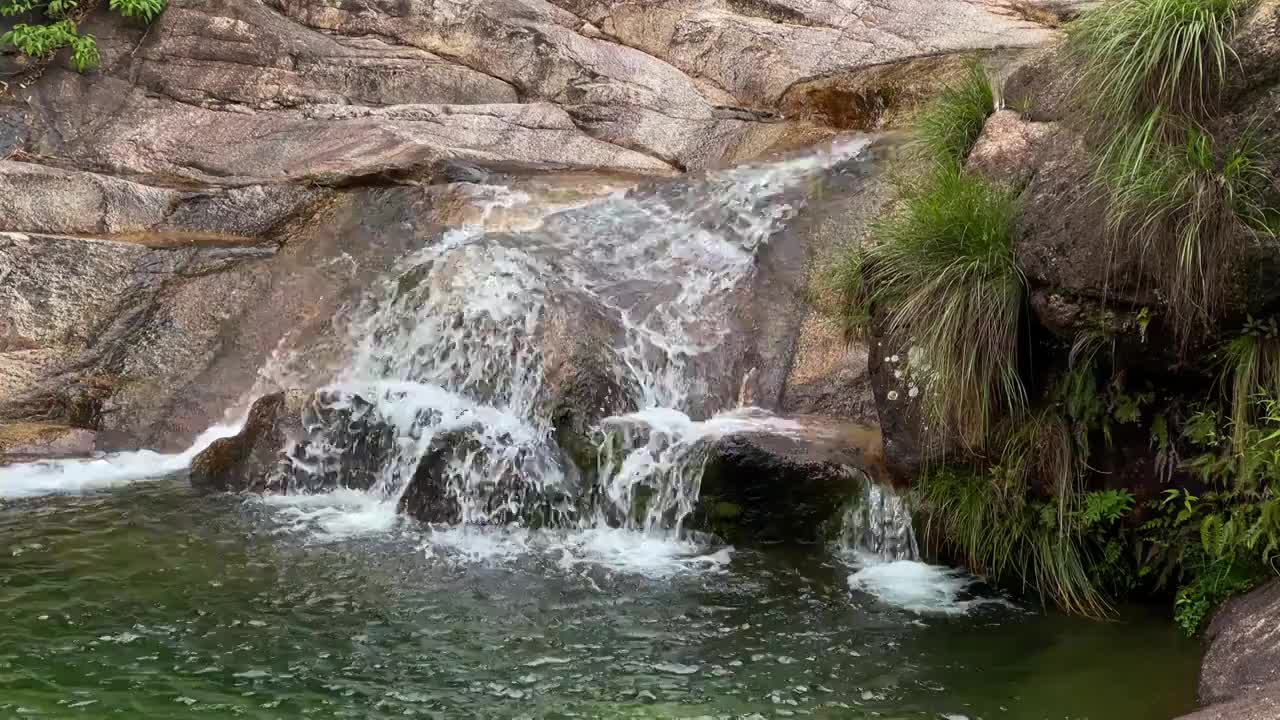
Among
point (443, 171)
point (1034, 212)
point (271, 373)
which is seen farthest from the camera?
point (443, 171)

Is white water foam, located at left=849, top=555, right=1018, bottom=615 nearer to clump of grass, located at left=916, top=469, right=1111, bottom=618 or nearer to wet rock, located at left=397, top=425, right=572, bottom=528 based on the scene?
clump of grass, located at left=916, top=469, right=1111, bottom=618

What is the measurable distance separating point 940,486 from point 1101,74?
7.23 ft

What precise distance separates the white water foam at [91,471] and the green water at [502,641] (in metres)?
0.99

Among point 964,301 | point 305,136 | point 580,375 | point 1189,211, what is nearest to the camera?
point 1189,211

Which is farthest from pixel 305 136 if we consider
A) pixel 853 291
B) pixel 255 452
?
pixel 853 291

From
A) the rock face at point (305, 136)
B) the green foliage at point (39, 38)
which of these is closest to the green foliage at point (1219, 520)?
the rock face at point (305, 136)

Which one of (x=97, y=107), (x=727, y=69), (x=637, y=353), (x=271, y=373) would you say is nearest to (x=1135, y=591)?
(x=637, y=353)

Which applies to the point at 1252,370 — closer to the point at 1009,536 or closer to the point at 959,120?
the point at 1009,536

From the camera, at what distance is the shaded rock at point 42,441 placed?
318 inches

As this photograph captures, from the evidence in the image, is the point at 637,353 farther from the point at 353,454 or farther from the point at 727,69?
the point at 727,69

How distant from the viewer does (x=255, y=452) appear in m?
7.76

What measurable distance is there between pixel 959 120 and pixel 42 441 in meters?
6.68

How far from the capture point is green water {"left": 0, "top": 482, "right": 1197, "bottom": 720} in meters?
4.69

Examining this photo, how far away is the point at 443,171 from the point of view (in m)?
10.1
